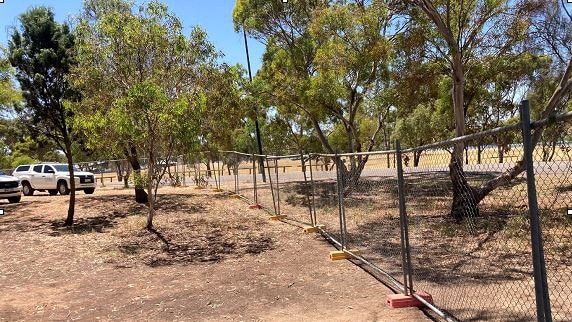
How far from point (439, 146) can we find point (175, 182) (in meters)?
11.1

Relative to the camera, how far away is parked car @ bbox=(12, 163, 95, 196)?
938 inches

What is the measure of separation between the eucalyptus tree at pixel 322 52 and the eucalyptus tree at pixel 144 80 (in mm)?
4529

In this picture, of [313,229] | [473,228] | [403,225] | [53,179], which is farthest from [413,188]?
[53,179]

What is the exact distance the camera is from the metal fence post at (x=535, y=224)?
3.26 meters

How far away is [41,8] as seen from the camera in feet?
44.7

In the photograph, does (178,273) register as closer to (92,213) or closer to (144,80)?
(144,80)

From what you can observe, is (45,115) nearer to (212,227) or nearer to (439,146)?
(212,227)

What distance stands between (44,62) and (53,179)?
1248cm

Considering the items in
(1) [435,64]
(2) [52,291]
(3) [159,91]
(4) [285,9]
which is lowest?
(2) [52,291]

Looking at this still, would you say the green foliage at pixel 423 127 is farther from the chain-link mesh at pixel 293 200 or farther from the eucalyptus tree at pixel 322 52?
the chain-link mesh at pixel 293 200

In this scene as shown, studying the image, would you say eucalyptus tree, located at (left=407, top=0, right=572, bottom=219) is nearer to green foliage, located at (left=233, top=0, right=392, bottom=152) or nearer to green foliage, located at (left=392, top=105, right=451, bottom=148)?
green foliage, located at (left=233, top=0, right=392, bottom=152)

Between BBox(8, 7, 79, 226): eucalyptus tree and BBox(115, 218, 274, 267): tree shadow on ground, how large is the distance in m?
3.76

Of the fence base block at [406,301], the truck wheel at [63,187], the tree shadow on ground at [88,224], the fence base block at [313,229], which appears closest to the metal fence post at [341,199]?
the fence base block at [313,229]

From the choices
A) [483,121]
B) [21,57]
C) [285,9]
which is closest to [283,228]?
[21,57]
